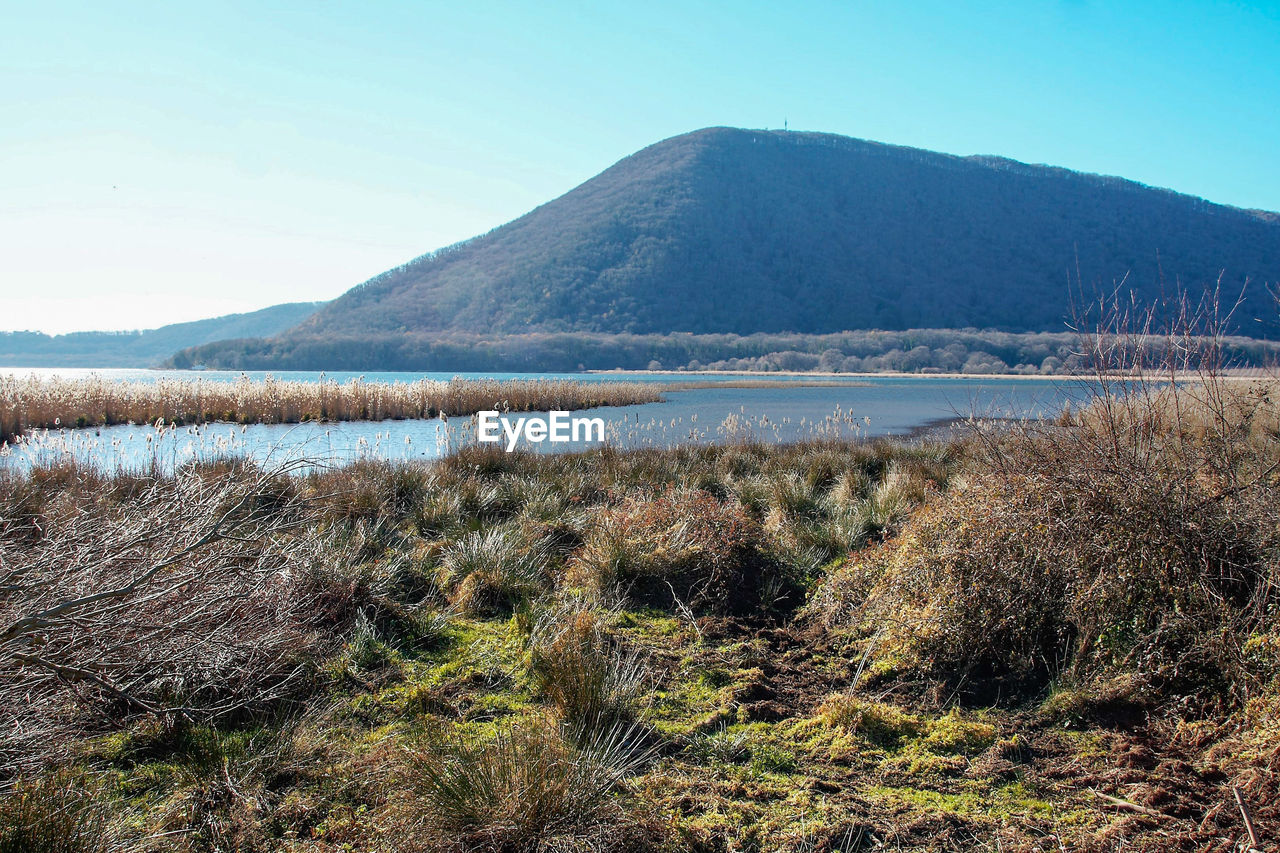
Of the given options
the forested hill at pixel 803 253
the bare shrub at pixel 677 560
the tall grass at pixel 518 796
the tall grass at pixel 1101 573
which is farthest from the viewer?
the forested hill at pixel 803 253

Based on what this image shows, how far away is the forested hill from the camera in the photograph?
126m

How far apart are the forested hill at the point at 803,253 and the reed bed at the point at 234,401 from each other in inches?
3641

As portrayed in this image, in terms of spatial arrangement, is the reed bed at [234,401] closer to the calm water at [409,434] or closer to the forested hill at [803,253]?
the calm water at [409,434]

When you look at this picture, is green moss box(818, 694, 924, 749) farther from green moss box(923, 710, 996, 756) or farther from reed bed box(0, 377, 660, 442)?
Answer: reed bed box(0, 377, 660, 442)

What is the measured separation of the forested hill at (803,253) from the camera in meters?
126

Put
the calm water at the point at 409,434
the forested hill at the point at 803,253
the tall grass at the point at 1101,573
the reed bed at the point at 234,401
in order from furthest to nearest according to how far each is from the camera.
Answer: the forested hill at the point at 803,253, the reed bed at the point at 234,401, the calm water at the point at 409,434, the tall grass at the point at 1101,573

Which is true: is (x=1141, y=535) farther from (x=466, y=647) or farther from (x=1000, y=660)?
(x=466, y=647)

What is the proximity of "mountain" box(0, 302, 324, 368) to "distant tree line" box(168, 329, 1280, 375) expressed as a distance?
44.2 meters

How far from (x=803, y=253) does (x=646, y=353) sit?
153 ft

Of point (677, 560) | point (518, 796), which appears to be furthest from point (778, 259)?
point (518, 796)

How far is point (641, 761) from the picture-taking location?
10.7 ft

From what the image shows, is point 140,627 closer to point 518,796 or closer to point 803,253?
point 518,796

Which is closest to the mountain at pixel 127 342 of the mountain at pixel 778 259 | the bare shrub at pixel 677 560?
the mountain at pixel 778 259

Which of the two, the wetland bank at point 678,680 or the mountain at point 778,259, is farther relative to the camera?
the mountain at point 778,259
